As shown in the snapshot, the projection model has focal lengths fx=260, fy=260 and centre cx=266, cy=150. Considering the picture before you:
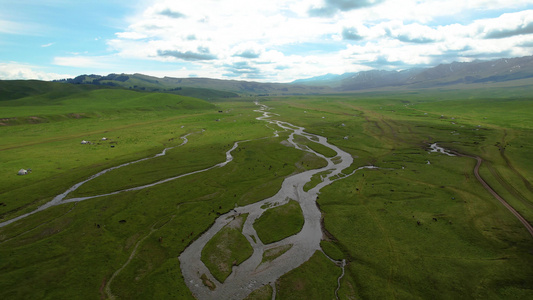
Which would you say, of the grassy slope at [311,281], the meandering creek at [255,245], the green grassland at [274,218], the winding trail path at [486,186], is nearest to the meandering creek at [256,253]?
the meandering creek at [255,245]

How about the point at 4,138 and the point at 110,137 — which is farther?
the point at 110,137

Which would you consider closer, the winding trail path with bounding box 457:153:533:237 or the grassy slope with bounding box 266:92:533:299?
the grassy slope with bounding box 266:92:533:299

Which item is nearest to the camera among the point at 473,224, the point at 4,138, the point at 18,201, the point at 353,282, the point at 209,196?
the point at 353,282

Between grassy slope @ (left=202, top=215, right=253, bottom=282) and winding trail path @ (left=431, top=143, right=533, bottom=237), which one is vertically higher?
grassy slope @ (left=202, top=215, right=253, bottom=282)

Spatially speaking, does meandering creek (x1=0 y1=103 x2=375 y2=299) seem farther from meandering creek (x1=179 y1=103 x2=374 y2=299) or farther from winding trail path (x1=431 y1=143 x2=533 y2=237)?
winding trail path (x1=431 y1=143 x2=533 y2=237)

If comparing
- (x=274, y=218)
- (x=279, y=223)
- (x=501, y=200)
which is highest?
(x=279, y=223)

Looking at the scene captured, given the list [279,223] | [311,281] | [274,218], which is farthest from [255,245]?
[311,281]

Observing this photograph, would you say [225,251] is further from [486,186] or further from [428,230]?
[486,186]

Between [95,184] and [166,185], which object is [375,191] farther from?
[95,184]

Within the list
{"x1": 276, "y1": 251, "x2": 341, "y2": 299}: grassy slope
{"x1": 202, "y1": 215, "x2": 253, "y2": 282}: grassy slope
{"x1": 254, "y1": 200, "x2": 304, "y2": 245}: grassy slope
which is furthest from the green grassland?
{"x1": 202, "y1": 215, "x2": 253, "y2": 282}: grassy slope

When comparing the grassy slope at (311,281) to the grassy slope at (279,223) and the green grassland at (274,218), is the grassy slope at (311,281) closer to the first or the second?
the green grassland at (274,218)

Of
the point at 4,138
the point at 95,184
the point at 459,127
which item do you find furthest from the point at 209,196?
the point at 459,127
